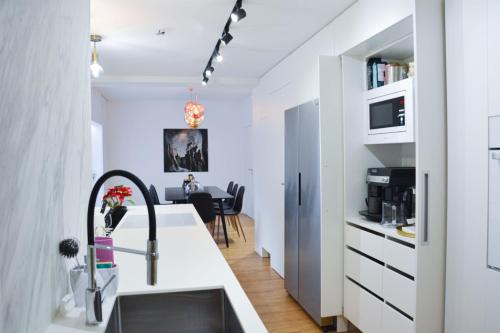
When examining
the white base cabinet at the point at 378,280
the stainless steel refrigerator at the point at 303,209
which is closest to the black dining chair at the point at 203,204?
the stainless steel refrigerator at the point at 303,209

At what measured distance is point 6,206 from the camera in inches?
31.2

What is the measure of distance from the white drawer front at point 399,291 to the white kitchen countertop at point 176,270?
1.14 m

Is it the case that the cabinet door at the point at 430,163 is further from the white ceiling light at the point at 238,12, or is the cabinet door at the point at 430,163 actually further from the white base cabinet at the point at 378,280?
the white ceiling light at the point at 238,12

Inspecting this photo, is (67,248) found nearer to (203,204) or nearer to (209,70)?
(209,70)

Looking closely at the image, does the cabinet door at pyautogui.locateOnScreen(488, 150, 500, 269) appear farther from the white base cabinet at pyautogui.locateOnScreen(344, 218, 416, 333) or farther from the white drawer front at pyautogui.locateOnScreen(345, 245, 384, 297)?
the white drawer front at pyautogui.locateOnScreen(345, 245, 384, 297)

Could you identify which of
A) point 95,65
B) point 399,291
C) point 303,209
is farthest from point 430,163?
point 95,65

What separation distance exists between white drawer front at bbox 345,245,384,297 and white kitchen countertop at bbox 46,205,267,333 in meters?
1.15

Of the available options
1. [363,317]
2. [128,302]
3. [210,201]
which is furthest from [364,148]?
[210,201]

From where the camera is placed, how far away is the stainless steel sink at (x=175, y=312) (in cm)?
133

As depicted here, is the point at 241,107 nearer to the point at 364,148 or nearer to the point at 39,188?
the point at 364,148

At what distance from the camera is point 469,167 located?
6.57 ft

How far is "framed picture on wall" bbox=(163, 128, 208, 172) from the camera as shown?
28.7ft

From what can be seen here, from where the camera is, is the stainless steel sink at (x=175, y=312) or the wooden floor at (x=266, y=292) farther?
the wooden floor at (x=266, y=292)

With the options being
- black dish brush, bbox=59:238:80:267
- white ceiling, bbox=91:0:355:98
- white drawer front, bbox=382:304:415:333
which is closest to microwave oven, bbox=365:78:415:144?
white ceiling, bbox=91:0:355:98
